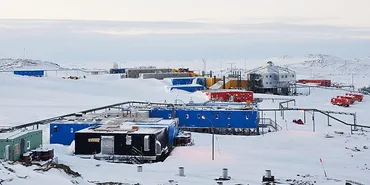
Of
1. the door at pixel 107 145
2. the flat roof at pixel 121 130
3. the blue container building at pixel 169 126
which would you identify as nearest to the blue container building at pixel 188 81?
the blue container building at pixel 169 126

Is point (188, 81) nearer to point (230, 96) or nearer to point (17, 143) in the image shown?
point (230, 96)

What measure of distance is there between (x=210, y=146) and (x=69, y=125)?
6030 mm

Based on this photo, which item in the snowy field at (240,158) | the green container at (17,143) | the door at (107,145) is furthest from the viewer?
the door at (107,145)

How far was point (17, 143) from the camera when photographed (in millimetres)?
16188

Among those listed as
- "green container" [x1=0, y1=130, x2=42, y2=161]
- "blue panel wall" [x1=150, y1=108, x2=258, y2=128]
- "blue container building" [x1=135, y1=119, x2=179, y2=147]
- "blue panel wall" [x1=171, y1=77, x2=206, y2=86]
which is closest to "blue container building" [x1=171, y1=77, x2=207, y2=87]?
"blue panel wall" [x1=171, y1=77, x2=206, y2=86]

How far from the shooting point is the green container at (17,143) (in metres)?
15.7

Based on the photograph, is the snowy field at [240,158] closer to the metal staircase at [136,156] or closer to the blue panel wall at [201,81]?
the metal staircase at [136,156]

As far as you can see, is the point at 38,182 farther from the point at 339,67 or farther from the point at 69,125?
the point at 339,67

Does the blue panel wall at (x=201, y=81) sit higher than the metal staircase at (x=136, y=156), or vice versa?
the blue panel wall at (x=201, y=81)

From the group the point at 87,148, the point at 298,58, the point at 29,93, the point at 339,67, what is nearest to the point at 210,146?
the point at 87,148

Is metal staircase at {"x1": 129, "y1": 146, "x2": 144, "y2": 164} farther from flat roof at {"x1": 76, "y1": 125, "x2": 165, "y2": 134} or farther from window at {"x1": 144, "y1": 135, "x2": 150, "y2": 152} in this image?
flat roof at {"x1": 76, "y1": 125, "x2": 165, "y2": 134}

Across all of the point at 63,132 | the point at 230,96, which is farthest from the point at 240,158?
the point at 230,96

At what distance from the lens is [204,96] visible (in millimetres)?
40000

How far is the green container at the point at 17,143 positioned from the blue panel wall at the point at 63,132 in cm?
277
